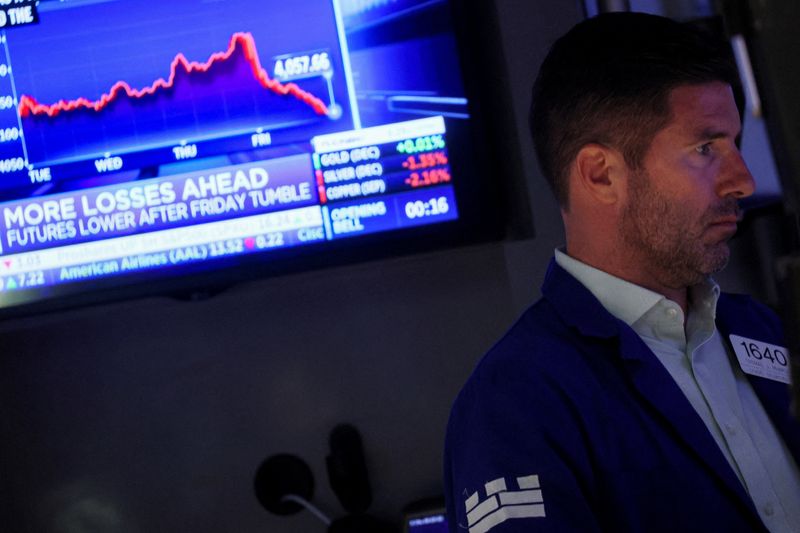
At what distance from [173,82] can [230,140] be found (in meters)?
0.16

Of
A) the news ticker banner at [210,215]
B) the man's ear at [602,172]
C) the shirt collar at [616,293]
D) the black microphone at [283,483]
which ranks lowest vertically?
the black microphone at [283,483]

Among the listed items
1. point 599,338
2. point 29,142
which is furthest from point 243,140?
point 599,338

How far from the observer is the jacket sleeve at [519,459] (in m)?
1.23

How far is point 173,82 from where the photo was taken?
6.57 feet

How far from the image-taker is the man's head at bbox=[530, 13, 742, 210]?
145 centimetres

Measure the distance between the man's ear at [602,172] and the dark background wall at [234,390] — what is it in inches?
25.8

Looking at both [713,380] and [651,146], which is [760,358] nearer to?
[713,380]

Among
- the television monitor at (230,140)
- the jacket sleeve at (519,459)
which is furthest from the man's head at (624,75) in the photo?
the television monitor at (230,140)

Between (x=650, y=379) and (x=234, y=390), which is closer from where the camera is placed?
(x=650, y=379)

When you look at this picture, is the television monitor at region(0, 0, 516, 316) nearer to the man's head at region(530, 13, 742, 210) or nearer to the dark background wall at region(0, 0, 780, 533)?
the dark background wall at region(0, 0, 780, 533)

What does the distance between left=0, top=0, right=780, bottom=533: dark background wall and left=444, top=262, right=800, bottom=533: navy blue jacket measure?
744mm

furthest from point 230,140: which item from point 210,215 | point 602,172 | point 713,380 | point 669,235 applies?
point 713,380

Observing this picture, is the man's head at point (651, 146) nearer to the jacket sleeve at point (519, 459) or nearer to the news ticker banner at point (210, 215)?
the jacket sleeve at point (519, 459)

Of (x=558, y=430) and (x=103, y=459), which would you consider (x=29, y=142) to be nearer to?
(x=103, y=459)
